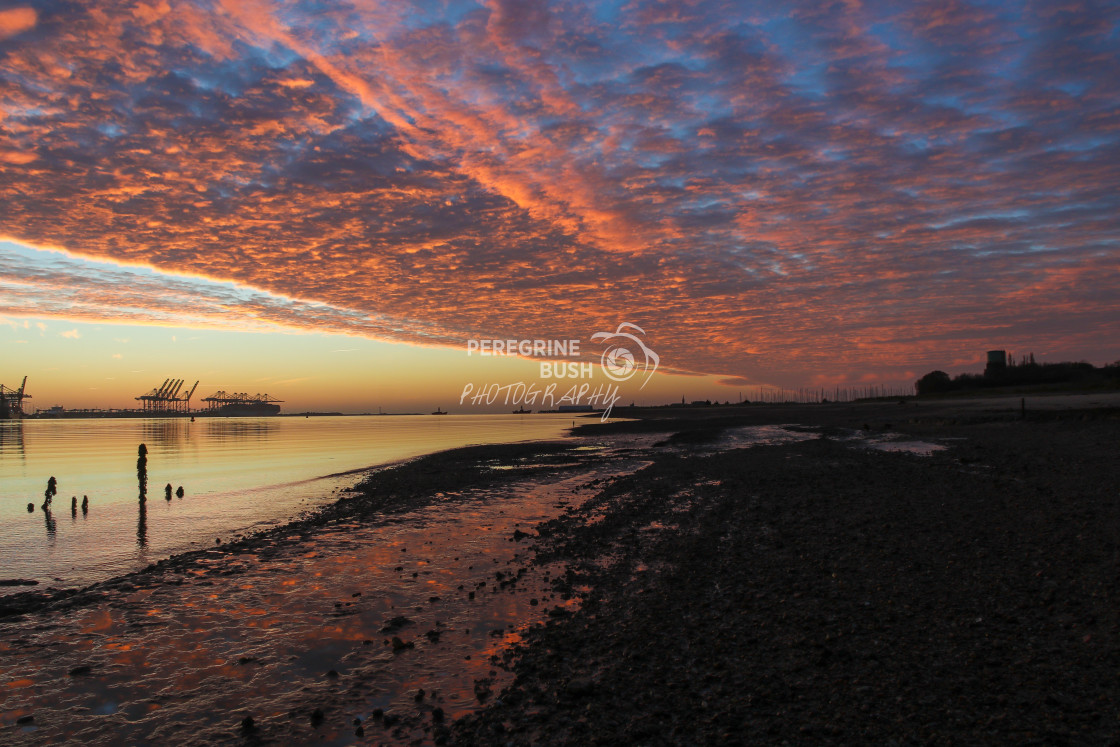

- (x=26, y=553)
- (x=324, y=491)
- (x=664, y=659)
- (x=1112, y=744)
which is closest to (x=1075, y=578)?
(x=1112, y=744)

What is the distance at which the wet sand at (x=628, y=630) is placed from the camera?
21.4ft

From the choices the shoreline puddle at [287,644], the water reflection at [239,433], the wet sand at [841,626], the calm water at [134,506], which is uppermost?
the wet sand at [841,626]

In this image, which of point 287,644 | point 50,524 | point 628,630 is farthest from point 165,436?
point 628,630

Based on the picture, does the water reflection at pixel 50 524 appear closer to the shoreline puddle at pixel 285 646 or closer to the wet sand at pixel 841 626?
the shoreline puddle at pixel 285 646

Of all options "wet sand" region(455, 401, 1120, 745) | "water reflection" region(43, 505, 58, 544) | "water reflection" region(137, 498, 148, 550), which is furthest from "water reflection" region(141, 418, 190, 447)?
"wet sand" region(455, 401, 1120, 745)

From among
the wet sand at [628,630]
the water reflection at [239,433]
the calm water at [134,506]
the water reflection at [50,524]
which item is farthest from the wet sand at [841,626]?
the water reflection at [239,433]

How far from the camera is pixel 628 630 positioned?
929 cm

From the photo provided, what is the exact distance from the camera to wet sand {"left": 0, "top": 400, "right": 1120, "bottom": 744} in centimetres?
651

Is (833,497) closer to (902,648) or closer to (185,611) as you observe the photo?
(902,648)

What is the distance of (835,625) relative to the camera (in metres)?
8.52

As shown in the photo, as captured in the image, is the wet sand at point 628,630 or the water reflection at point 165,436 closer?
the wet sand at point 628,630

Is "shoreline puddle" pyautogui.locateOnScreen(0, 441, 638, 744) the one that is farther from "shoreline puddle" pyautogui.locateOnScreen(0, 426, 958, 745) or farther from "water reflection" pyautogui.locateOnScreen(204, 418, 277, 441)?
"water reflection" pyautogui.locateOnScreen(204, 418, 277, 441)

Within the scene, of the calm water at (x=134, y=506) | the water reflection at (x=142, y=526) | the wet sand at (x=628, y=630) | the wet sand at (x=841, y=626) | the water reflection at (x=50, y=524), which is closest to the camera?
the wet sand at (x=841, y=626)

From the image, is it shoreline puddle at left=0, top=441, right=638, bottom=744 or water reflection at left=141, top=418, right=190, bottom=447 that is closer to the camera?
shoreline puddle at left=0, top=441, right=638, bottom=744
